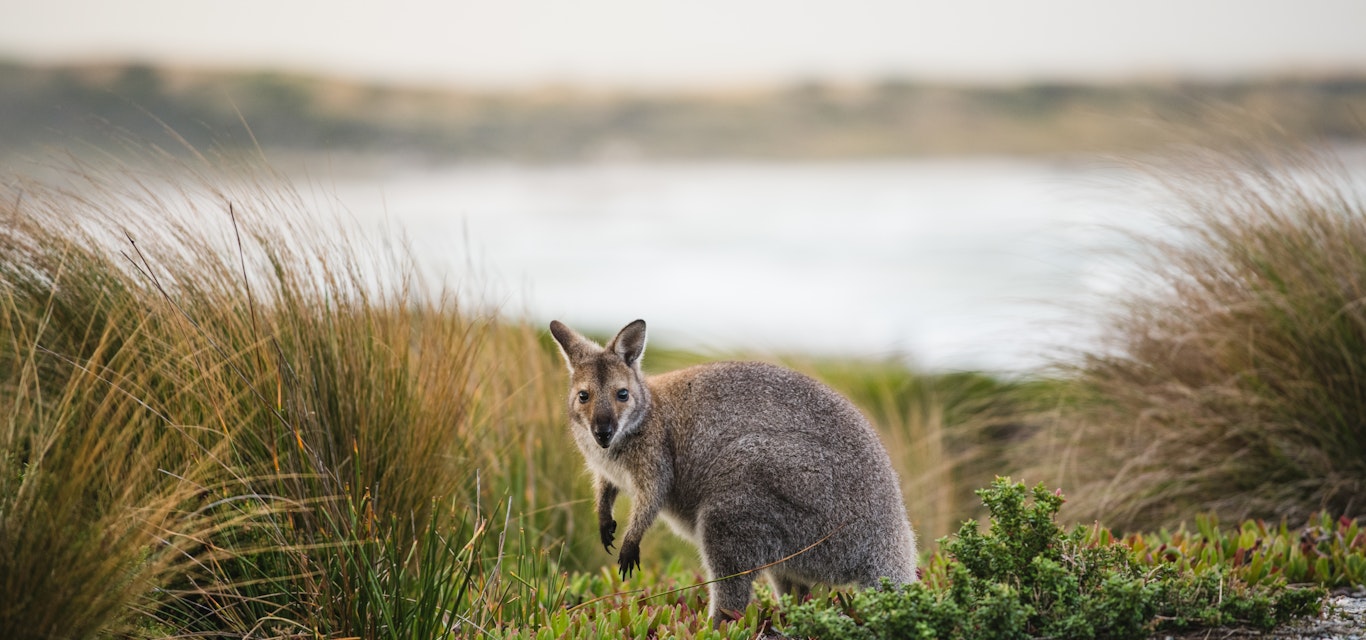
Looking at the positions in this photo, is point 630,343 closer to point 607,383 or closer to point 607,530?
point 607,383

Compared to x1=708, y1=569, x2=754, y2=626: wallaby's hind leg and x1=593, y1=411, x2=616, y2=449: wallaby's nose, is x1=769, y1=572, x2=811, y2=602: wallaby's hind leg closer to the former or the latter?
x1=708, y1=569, x2=754, y2=626: wallaby's hind leg

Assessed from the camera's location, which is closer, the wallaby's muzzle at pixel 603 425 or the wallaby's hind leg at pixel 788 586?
the wallaby's muzzle at pixel 603 425

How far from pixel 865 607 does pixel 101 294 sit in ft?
9.77

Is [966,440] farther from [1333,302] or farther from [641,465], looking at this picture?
[641,465]

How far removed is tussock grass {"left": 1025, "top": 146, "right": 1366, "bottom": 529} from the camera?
6395 mm

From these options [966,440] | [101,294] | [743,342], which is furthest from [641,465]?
[966,440]

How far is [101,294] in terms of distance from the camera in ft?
15.1

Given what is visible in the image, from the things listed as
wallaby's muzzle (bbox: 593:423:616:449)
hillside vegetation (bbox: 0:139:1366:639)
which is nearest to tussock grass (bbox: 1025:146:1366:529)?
hillside vegetation (bbox: 0:139:1366:639)

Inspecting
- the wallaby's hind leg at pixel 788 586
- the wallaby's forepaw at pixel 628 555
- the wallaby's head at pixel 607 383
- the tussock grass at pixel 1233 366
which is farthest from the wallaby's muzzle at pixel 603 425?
the tussock grass at pixel 1233 366

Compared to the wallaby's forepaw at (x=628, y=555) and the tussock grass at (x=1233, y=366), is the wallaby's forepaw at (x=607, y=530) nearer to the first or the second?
the wallaby's forepaw at (x=628, y=555)

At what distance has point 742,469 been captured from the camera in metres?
4.68

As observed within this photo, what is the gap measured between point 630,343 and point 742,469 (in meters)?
0.68

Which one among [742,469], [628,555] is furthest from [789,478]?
[628,555]

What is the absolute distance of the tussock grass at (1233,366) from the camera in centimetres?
639
